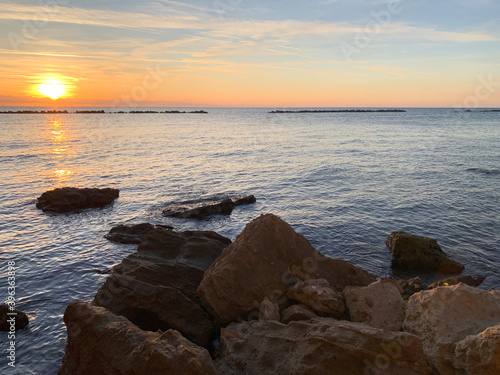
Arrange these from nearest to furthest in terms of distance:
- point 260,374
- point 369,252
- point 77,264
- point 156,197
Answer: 1. point 260,374
2. point 77,264
3. point 369,252
4. point 156,197

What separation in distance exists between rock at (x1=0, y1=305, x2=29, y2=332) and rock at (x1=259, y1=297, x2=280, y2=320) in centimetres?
827

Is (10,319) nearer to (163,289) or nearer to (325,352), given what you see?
(163,289)

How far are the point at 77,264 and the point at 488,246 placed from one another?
2110cm

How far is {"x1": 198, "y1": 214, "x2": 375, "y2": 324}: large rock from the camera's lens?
10906 mm

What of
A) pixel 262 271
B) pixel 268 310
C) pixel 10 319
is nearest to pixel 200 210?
pixel 10 319

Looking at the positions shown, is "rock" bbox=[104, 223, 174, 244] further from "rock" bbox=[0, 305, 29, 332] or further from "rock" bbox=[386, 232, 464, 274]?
"rock" bbox=[386, 232, 464, 274]

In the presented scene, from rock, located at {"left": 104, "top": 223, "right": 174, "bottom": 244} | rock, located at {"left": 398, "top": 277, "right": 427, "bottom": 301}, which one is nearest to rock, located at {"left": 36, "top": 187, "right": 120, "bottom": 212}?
rock, located at {"left": 104, "top": 223, "right": 174, "bottom": 244}

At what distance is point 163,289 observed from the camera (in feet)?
37.6

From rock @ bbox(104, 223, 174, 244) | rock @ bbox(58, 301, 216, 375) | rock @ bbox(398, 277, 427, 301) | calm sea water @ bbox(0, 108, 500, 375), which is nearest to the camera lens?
rock @ bbox(58, 301, 216, 375)

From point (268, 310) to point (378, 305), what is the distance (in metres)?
3.05

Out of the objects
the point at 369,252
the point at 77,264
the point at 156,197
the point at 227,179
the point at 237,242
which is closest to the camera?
the point at 237,242

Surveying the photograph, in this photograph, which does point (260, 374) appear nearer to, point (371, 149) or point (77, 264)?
point (77, 264)

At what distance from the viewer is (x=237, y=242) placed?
12117 millimetres

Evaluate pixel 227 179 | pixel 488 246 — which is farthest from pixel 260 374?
pixel 227 179
